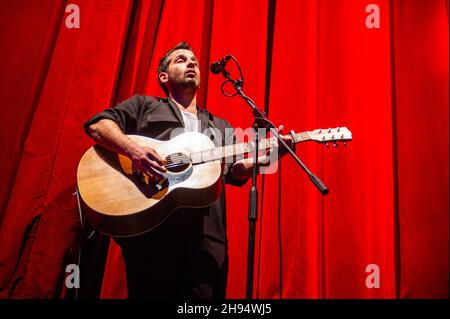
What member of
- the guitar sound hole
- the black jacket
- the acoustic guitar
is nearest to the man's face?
the black jacket

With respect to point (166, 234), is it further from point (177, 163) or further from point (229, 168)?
point (229, 168)

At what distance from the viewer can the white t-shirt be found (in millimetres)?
2213

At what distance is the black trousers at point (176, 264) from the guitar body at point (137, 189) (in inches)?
3.1

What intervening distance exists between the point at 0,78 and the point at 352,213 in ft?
8.15

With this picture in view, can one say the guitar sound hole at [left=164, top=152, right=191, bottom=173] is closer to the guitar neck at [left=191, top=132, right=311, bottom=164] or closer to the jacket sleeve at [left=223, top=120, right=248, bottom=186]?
the guitar neck at [left=191, top=132, right=311, bottom=164]

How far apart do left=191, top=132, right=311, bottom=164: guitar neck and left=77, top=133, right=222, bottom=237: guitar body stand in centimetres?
3

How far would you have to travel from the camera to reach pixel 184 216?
189 cm

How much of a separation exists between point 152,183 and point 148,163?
0.09m

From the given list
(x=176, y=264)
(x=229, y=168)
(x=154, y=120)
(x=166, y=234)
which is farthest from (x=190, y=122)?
(x=176, y=264)

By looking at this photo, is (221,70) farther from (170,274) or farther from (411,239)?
(411,239)

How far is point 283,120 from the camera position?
2.79m

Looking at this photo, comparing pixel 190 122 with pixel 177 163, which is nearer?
pixel 177 163

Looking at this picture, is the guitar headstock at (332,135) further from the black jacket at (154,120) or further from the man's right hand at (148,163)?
the man's right hand at (148,163)
